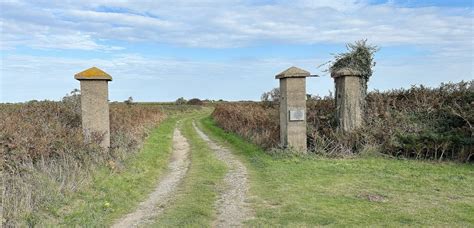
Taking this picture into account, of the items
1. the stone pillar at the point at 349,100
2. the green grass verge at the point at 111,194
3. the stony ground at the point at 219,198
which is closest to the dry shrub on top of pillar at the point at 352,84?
the stone pillar at the point at 349,100

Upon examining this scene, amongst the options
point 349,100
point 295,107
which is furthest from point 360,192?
point 349,100

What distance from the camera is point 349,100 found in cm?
1285

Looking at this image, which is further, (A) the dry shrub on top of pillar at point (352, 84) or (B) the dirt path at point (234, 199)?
(A) the dry shrub on top of pillar at point (352, 84)

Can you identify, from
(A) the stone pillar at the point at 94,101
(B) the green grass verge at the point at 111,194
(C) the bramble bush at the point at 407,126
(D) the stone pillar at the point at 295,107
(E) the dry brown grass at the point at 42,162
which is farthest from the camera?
(D) the stone pillar at the point at 295,107

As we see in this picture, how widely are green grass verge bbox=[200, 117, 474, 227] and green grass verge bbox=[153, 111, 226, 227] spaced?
2.53 ft

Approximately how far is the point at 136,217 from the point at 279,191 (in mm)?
2889

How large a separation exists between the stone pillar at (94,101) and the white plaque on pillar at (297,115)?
5359mm

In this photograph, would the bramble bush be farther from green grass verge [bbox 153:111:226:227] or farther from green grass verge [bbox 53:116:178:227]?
green grass verge [bbox 53:116:178:227]

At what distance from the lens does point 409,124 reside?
40.6 feet

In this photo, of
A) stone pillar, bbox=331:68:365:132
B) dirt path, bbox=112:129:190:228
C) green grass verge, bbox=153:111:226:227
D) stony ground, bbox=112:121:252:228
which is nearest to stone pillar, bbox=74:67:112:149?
dirt path, bbox=112:129:190:228

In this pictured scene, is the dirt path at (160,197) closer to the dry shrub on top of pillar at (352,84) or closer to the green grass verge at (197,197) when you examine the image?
the green grass verge at (197,197)

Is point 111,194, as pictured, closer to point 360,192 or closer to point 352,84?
point 360,192

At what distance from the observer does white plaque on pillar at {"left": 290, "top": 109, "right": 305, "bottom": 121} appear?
12.3m

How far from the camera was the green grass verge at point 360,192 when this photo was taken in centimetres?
618
